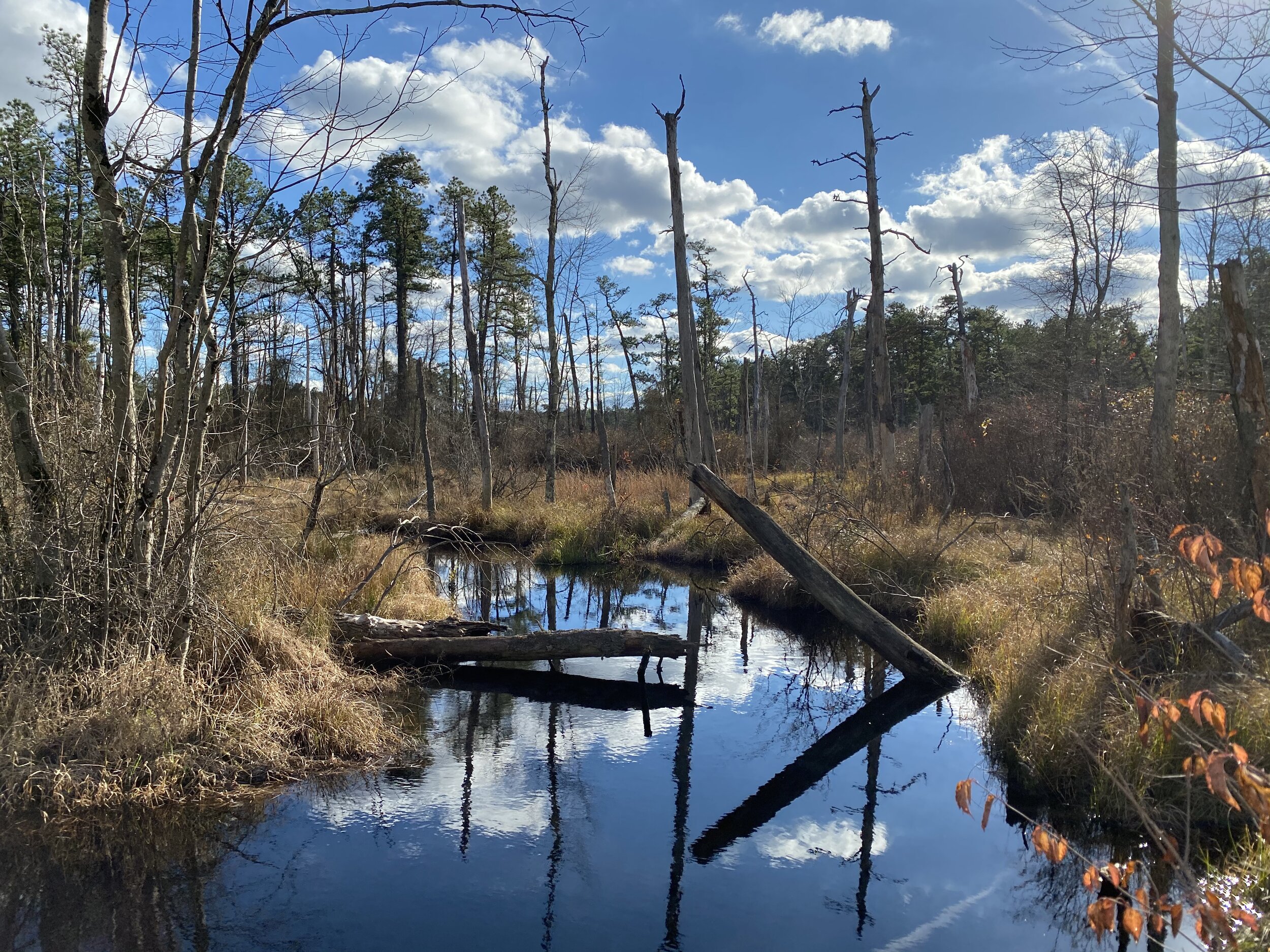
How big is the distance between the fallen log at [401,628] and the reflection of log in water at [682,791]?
2101 mm

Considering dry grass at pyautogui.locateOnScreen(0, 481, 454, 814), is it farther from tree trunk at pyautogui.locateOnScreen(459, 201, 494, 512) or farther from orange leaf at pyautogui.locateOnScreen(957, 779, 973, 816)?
tree trunk at pyautogui.locateOnScreen(459, 201, 494, 512)

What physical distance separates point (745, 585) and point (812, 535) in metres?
1.32

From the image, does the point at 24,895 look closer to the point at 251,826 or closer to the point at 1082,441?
the point at 251,826

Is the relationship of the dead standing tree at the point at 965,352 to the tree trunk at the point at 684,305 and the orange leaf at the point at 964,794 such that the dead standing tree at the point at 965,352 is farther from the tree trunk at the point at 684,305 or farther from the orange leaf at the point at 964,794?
the orange leaf at the point at 964,794

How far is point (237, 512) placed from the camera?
635 cm

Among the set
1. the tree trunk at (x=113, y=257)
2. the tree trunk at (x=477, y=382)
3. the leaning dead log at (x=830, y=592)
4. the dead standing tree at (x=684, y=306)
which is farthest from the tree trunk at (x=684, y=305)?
the tree trunk at (x=113, y=257)

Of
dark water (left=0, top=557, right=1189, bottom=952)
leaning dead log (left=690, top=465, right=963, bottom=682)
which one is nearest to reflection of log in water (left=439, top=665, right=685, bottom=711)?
dark water (left=0, top=557, right=1189, bottom=952)

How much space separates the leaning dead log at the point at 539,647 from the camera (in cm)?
780

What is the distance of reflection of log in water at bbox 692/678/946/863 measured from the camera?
5016mm

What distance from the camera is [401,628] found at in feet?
26.1

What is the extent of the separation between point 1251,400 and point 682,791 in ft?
16.7

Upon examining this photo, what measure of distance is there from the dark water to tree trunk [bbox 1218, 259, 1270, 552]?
2802mm

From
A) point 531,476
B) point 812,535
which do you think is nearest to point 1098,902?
point 812,535

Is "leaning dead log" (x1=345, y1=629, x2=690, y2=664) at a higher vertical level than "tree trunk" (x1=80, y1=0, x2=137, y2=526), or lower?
lower
